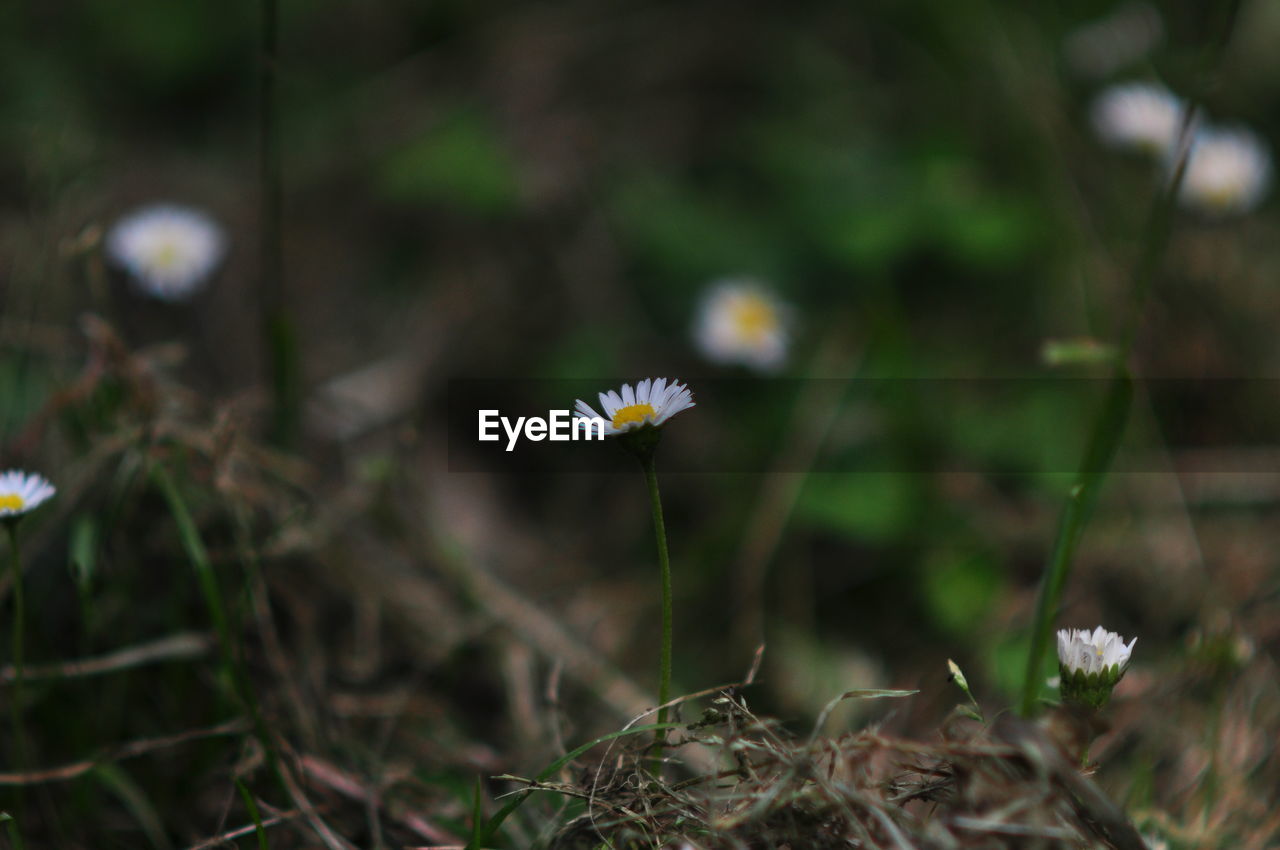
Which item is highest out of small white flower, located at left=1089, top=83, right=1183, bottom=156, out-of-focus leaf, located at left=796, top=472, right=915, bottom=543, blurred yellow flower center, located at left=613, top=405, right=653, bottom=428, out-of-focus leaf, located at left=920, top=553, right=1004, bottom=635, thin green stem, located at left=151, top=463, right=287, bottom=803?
blurred yellow flower center, located at left=613, top=405, right=653, bottom=428

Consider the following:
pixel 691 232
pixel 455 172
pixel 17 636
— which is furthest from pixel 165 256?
pixel 691 232

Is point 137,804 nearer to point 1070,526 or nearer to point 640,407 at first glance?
point 640,407

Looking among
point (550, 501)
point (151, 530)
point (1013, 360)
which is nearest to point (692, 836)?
point (151, 530)

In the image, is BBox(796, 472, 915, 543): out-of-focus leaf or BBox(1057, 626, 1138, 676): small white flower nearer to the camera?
BBox(1057, 626, 1138, 676): small white flower

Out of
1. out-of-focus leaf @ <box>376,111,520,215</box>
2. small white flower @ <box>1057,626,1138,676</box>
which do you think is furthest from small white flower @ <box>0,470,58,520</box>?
out-of-focus leaf @ <box>376,111,520,215</box>

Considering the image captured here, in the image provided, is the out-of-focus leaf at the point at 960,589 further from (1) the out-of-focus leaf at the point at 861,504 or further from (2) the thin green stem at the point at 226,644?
(2) the thin green stem at the point at 226,644

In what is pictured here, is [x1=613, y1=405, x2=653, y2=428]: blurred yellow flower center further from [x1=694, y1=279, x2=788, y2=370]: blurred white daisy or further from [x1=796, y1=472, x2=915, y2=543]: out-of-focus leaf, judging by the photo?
[x1=694, y1=279, x2=788, y2=370]: blurred white daisy
